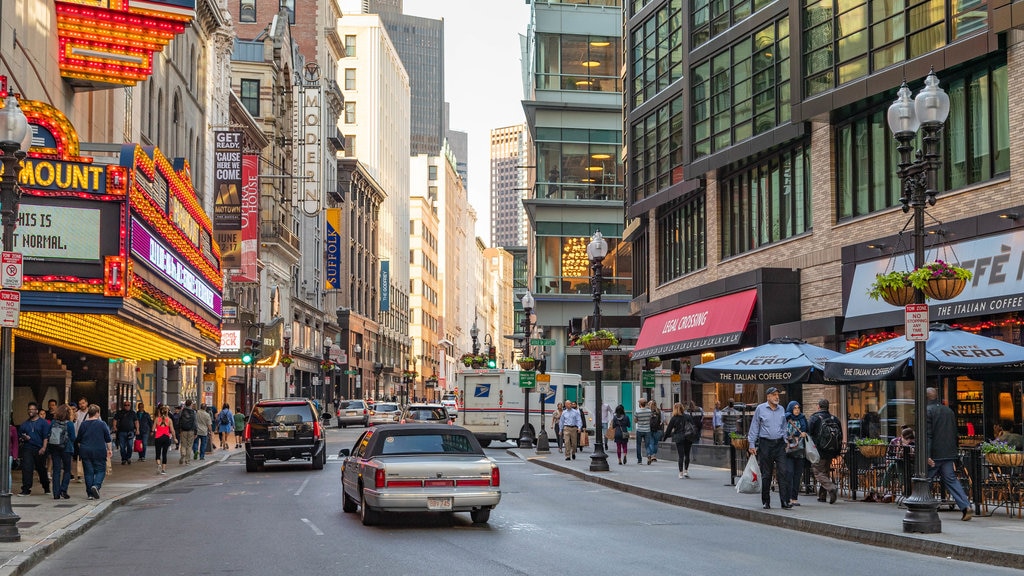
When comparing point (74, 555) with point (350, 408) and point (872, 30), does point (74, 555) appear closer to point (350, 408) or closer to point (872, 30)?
point (872, 30)

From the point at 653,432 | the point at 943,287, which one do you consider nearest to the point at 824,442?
the point at 943,287

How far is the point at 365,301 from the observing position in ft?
380

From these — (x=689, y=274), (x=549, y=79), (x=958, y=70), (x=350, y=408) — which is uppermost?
(x=549, y=79)

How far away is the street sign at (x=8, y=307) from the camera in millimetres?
15703

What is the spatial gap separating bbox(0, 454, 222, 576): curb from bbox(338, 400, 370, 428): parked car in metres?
46.0

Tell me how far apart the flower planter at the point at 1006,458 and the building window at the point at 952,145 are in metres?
8.40

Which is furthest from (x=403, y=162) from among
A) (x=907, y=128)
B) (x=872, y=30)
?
(x=907, y=128)

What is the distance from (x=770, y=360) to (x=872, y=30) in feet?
31.7

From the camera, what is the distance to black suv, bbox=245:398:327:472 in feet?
102

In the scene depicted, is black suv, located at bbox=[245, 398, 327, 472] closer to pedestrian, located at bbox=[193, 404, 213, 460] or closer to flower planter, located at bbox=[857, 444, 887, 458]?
pedestrian, located at bbox=[193, 404, 213, 460]

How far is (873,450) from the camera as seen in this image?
19578 millimetres

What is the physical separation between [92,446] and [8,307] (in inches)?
273

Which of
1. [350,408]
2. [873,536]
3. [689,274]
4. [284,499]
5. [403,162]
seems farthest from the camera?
[403,162]

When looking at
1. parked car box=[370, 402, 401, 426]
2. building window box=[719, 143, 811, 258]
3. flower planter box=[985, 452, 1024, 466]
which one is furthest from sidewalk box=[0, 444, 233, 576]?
parked car box=[370, 402, 401, 426]
